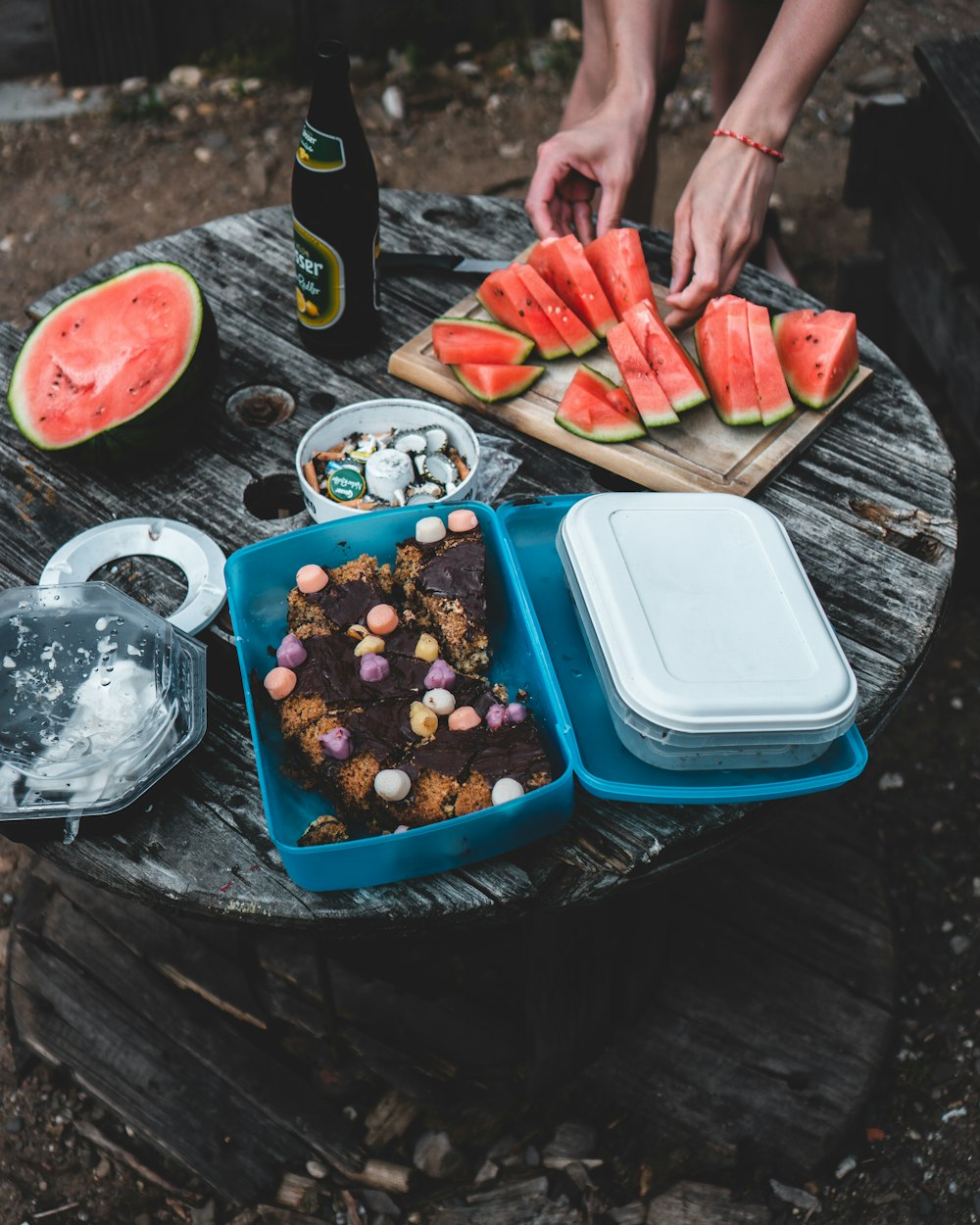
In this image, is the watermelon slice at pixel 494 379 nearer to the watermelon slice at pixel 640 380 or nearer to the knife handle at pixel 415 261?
the watermelon slice at pixel 640 380

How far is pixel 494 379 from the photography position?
2.17 meters

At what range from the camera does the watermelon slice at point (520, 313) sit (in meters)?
2.25

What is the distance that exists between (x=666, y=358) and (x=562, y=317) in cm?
25

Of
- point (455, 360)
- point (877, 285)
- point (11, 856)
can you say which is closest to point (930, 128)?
point (877, 285)

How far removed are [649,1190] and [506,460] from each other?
5.30 ft

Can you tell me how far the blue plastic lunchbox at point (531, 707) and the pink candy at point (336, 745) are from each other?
7cm

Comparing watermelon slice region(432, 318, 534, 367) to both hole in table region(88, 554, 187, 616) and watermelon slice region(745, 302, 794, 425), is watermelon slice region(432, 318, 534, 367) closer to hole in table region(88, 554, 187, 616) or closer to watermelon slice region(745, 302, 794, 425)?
watermelon slice region(745, 302, 794, 425)

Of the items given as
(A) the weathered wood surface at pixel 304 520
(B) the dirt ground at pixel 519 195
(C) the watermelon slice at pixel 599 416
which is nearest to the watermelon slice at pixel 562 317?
(C) the watermelon slice at pixel 599 416

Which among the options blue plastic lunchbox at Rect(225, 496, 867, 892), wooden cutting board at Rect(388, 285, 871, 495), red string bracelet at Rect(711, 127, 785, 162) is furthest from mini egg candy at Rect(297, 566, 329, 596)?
red string bracelet at Rect(711, 127, 785, 162)

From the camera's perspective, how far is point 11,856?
9.62 feet

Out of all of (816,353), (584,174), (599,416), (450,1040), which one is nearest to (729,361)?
(816,353)

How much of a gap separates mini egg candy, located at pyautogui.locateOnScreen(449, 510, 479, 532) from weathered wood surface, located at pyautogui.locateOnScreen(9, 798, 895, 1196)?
3.46ft

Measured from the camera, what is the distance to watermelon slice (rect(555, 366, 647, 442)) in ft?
6.84

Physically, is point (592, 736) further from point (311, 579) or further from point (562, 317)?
point (562, 317)
